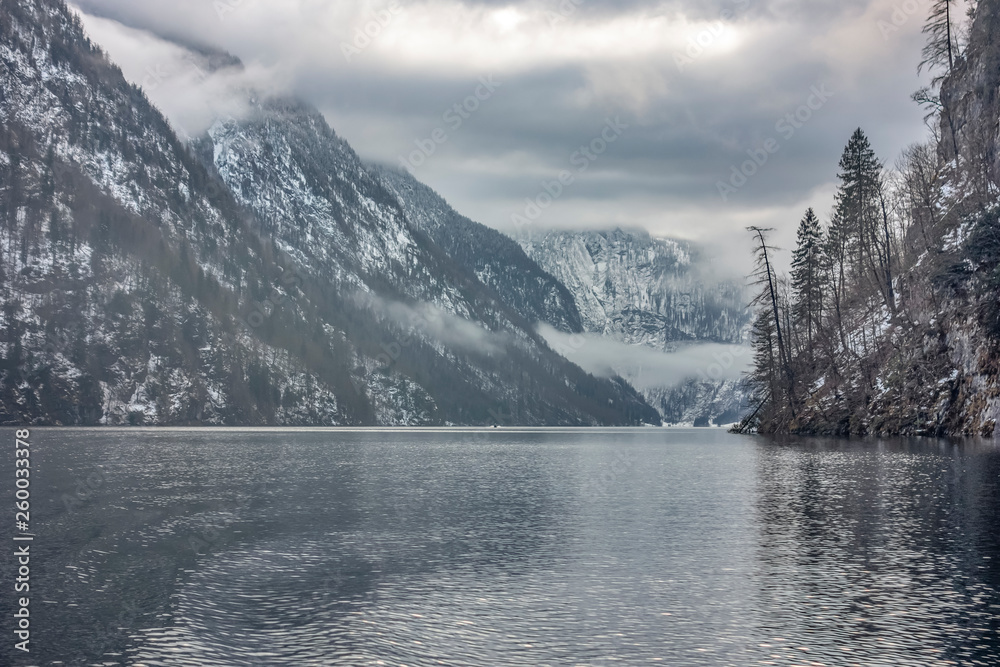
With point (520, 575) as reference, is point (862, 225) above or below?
above

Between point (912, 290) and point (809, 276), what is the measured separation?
2964 cm

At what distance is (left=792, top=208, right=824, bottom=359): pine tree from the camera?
137 metres

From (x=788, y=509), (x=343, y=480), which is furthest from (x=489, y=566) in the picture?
(x=343, y=480)

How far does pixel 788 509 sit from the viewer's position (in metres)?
41.8

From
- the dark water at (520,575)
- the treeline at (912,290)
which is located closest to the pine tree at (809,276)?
the treeline at (912,290)

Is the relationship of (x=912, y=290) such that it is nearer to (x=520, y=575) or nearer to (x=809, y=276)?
(x=809, y=276)

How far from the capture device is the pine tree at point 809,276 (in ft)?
449

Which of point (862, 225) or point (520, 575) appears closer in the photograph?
point (520, 575)

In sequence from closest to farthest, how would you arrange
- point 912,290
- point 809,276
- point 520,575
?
point 520,575
point 912,290
point 809,276

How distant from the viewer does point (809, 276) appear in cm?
13638

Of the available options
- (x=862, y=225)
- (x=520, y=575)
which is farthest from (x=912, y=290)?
(x=520, y=575)

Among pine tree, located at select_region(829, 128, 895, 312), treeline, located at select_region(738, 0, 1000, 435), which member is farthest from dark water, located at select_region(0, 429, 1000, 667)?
pine tree, located at select_region(829, 128, 895, 312)

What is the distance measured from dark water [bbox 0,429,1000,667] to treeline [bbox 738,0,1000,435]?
143ft

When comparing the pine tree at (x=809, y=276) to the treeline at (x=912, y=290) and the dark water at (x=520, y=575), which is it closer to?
the treeline at (x=912, y=290)
